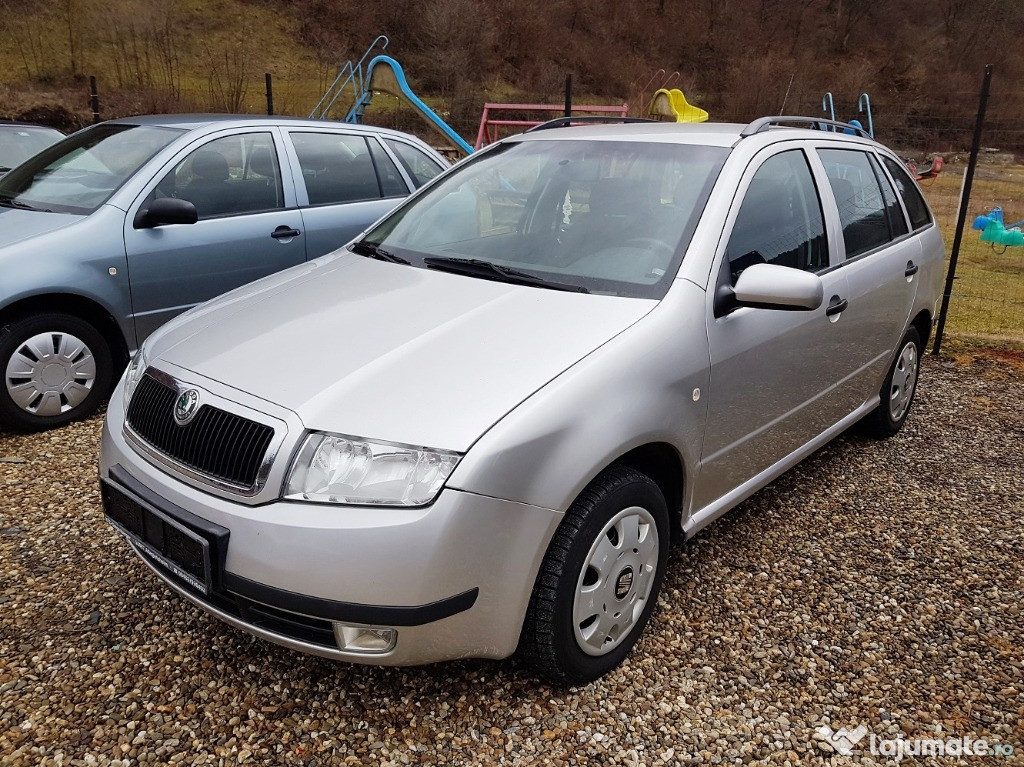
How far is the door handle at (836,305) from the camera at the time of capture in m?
3.27

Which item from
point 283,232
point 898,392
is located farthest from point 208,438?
point 898,392

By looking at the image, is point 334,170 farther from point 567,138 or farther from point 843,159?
point 843,159

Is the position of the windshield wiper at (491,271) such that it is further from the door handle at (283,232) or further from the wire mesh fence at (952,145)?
the wire mesh fence at (952,145)

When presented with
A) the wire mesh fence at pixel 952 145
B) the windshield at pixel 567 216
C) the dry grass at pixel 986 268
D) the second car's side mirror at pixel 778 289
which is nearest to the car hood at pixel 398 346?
the windshield at pixel 567 216

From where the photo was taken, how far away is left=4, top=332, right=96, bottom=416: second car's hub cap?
4117 mm

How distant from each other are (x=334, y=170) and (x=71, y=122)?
2182 cm

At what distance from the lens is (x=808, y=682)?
2533 mm

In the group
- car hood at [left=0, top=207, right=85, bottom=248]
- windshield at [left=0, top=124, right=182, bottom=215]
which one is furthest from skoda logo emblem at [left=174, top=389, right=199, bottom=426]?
windshield at [left=0, top=124, right=182, bottom=215]

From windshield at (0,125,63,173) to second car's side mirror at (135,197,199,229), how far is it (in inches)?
140

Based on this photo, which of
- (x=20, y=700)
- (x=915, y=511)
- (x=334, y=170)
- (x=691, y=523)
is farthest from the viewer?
(x=334, y=170)

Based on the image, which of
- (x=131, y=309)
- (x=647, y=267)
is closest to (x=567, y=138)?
(x=647, y=267)

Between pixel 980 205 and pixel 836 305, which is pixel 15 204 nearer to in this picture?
pixel 836 305

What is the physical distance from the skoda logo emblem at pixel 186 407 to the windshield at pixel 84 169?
268 centimetres

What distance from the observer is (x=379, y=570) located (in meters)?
1.92
